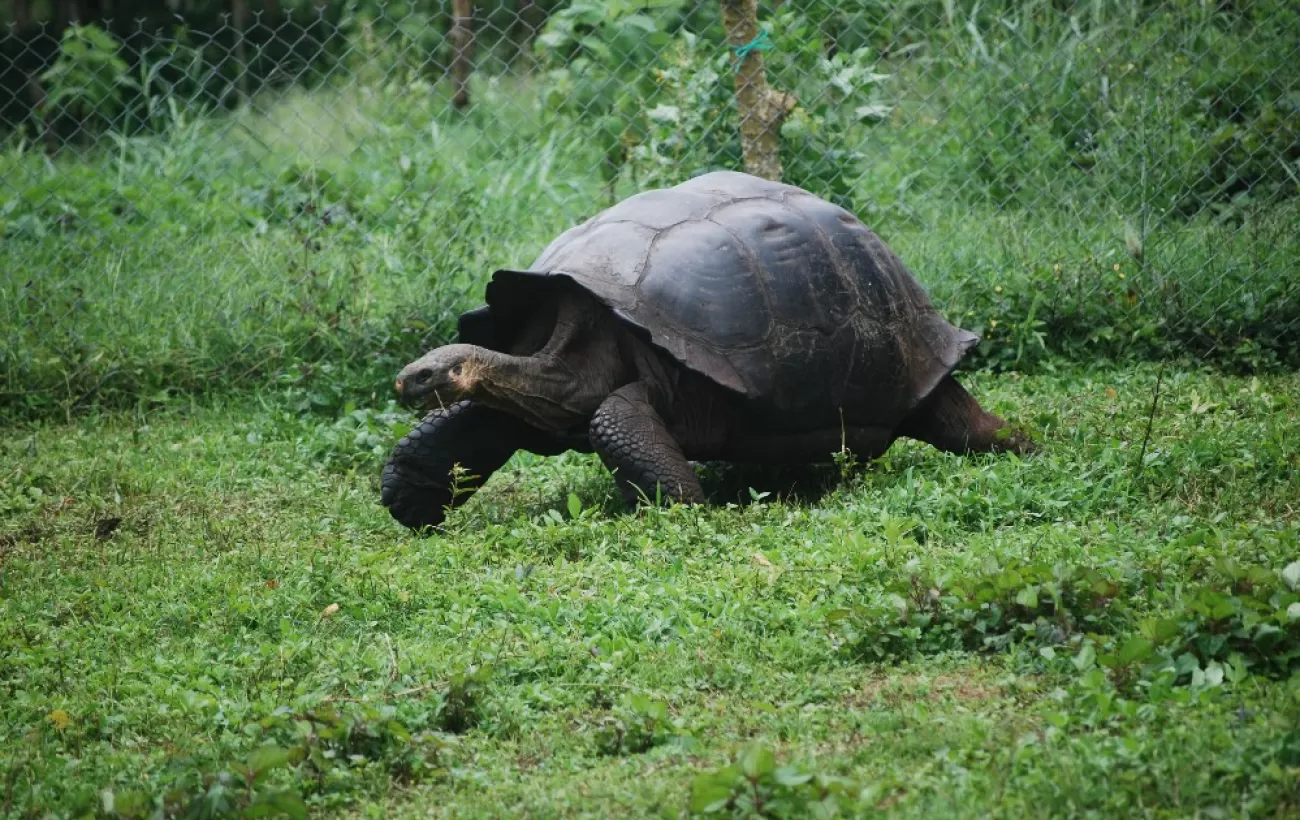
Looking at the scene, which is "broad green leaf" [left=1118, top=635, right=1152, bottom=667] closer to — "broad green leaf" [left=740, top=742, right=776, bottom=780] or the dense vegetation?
the dense vegetation

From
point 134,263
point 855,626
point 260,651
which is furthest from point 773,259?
point 134,263

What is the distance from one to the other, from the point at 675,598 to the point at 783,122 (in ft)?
13.5

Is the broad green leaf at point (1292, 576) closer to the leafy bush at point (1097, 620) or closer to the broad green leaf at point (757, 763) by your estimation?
the leafy bush at point (1097, 620)

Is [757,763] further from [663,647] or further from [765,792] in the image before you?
[663,647]

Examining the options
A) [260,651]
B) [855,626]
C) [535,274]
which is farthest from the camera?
[535,274]

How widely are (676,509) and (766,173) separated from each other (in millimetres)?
3225

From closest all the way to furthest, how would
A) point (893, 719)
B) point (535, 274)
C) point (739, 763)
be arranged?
1. point (739, 763)
2. point (893, 719)
3. point (535, 274)

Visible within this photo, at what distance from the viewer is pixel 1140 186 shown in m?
7.23

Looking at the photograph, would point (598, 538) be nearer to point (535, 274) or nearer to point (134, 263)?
point (535, 274)

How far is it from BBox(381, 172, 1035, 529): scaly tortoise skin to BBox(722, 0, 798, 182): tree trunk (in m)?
1.96

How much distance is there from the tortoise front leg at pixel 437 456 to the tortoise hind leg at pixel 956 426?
1527mm

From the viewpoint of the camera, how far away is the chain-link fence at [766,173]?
6910 millimetres

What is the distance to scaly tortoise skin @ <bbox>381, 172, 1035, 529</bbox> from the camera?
4.72 meters

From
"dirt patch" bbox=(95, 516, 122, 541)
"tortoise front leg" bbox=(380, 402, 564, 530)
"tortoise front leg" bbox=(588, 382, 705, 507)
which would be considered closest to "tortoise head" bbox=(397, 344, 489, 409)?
"tortoise front leg" bbox=(380, 402, 564, 530)
